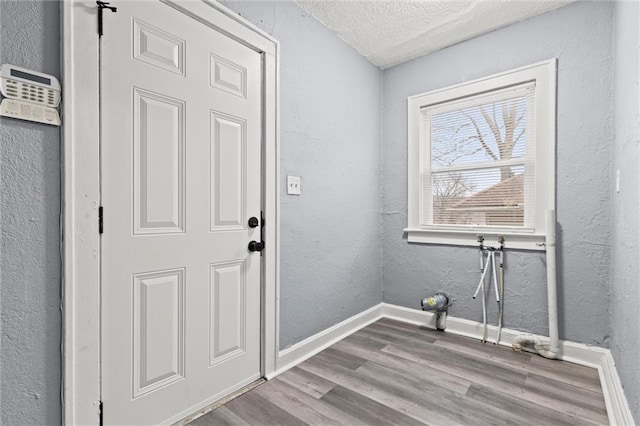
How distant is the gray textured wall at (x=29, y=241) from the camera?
3.33 feet

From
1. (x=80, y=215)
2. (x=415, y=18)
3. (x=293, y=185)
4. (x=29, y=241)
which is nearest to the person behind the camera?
(x=29, y=241)

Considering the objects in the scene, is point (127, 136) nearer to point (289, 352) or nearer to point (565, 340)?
point (289, 352)

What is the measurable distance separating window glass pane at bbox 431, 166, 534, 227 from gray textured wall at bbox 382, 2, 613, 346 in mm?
257

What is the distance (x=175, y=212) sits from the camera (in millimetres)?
1472

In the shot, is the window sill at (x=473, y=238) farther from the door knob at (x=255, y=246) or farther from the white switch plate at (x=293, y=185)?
the door knob at (x=255, y=246)

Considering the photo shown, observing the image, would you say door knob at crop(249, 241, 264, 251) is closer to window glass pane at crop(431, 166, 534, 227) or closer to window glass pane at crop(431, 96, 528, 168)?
window glass pane at crop(431, 166, 534, 227)

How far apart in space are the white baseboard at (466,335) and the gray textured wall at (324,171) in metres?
0.08

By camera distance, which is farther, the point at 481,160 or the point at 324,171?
the point at 481,160

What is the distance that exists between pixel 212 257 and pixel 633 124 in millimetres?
2151

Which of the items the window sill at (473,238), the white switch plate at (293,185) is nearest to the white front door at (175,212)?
the white switch plate at (293,185)

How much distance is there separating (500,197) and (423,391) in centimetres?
165

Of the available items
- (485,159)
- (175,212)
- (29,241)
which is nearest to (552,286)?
(485,159)

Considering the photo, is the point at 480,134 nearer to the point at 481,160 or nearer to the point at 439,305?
the point at 481,160

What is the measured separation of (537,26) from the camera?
2.26 metres
